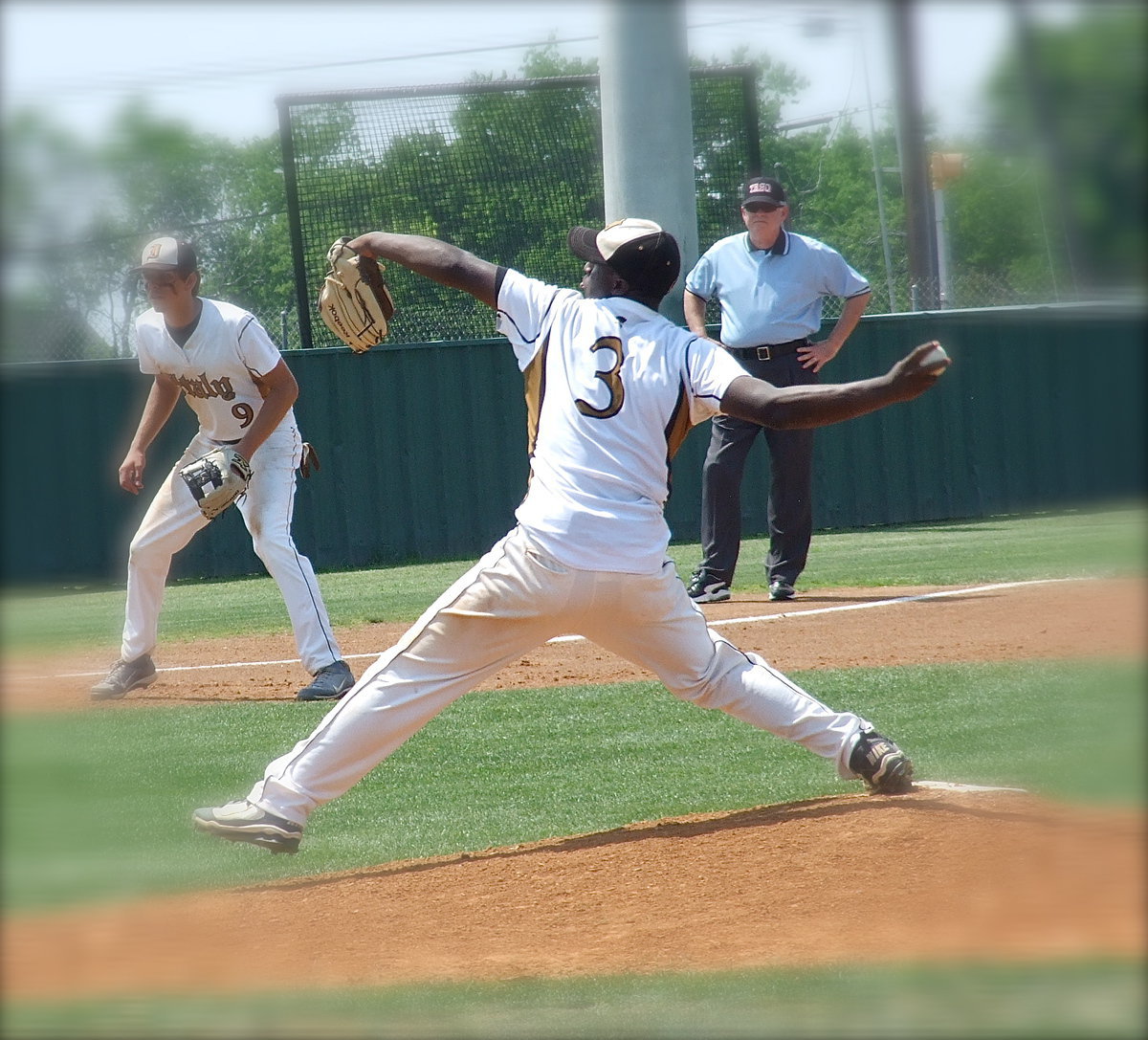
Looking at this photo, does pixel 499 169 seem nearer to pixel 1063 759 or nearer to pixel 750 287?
pixel 750 287

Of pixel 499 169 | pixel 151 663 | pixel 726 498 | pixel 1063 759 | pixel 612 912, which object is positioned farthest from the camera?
pixel 499 169

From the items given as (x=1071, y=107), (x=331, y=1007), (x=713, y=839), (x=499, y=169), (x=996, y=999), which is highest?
(x=499, y=169)

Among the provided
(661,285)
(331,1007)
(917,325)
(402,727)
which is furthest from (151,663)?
(917,325)

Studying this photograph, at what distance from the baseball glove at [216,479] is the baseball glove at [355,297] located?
1.56 metres

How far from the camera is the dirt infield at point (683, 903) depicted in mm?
791

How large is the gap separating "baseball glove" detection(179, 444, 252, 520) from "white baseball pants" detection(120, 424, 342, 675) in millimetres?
444

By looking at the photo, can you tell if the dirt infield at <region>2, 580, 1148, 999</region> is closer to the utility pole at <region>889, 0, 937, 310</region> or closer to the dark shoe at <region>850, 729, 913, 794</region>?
the dark shoe at <region>850, 729, 913, 794</region>

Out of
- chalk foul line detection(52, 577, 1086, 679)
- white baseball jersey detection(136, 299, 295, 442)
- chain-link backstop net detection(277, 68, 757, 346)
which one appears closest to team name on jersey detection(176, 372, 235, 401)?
white baseball jersey detection(136, 299, 295, 442)

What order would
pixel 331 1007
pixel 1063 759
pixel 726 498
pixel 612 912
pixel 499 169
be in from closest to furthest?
pixel 1063 759, pixel 331 1007, pixel 612 912, pixel 726 498, pixel 499 169

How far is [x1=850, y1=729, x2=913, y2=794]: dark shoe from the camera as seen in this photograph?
13.1ft

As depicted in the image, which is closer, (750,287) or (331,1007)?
(331,1007)

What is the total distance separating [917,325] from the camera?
14500 millimetres

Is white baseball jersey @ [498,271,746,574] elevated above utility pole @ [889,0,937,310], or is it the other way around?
utility pole @ [889,0,937,310]

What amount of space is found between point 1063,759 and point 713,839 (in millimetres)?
3069
